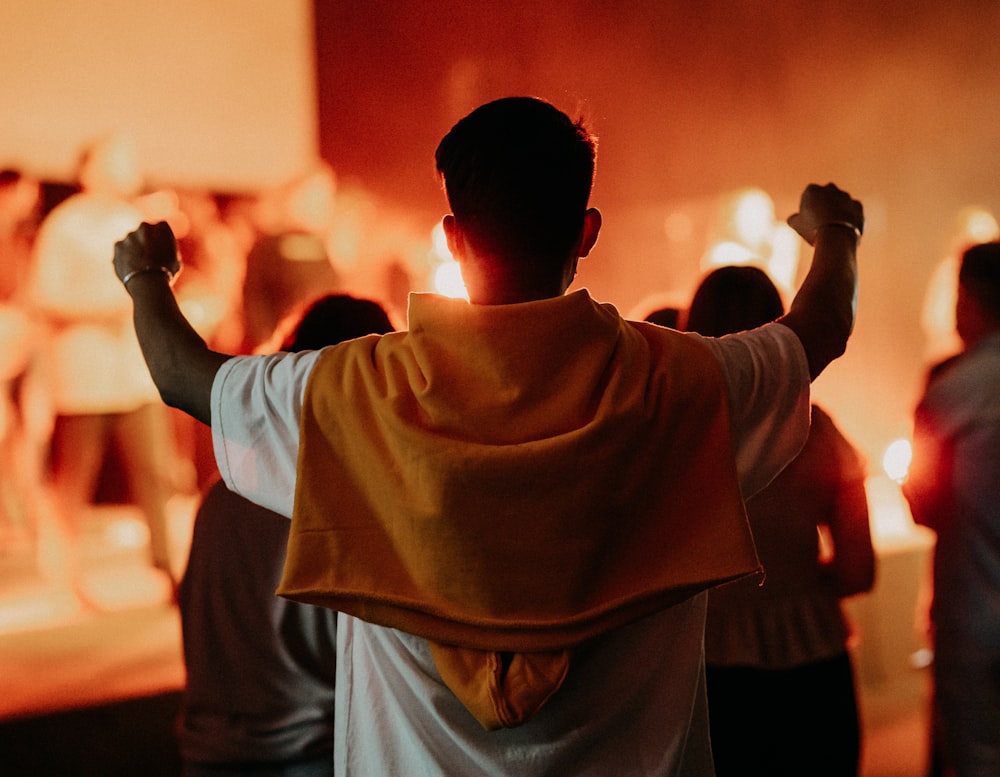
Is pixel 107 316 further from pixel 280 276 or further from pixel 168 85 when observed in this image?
pixel 168 85

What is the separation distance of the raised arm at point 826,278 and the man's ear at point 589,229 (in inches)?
7.3

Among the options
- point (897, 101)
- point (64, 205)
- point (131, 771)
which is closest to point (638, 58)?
point (897, 101)

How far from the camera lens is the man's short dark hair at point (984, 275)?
84.1 inches

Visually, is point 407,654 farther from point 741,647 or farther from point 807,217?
point 741,647

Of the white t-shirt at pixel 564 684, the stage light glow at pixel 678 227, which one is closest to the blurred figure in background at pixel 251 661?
Answer: the white t-shirt at pixel 564 684

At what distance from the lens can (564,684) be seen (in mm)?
893

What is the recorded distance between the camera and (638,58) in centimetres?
672

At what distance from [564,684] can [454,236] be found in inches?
15.5

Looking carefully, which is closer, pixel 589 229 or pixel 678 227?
pixel 589 229

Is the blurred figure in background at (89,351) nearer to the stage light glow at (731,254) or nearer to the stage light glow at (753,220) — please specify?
the stage light glow at (731,254)

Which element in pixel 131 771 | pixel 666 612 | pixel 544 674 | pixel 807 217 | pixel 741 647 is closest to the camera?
pixel 544 674

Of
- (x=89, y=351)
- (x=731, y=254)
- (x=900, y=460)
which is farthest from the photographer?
(x=731, y=254)

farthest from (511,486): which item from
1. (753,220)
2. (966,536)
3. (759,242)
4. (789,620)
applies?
(753,220)

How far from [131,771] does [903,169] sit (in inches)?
231
